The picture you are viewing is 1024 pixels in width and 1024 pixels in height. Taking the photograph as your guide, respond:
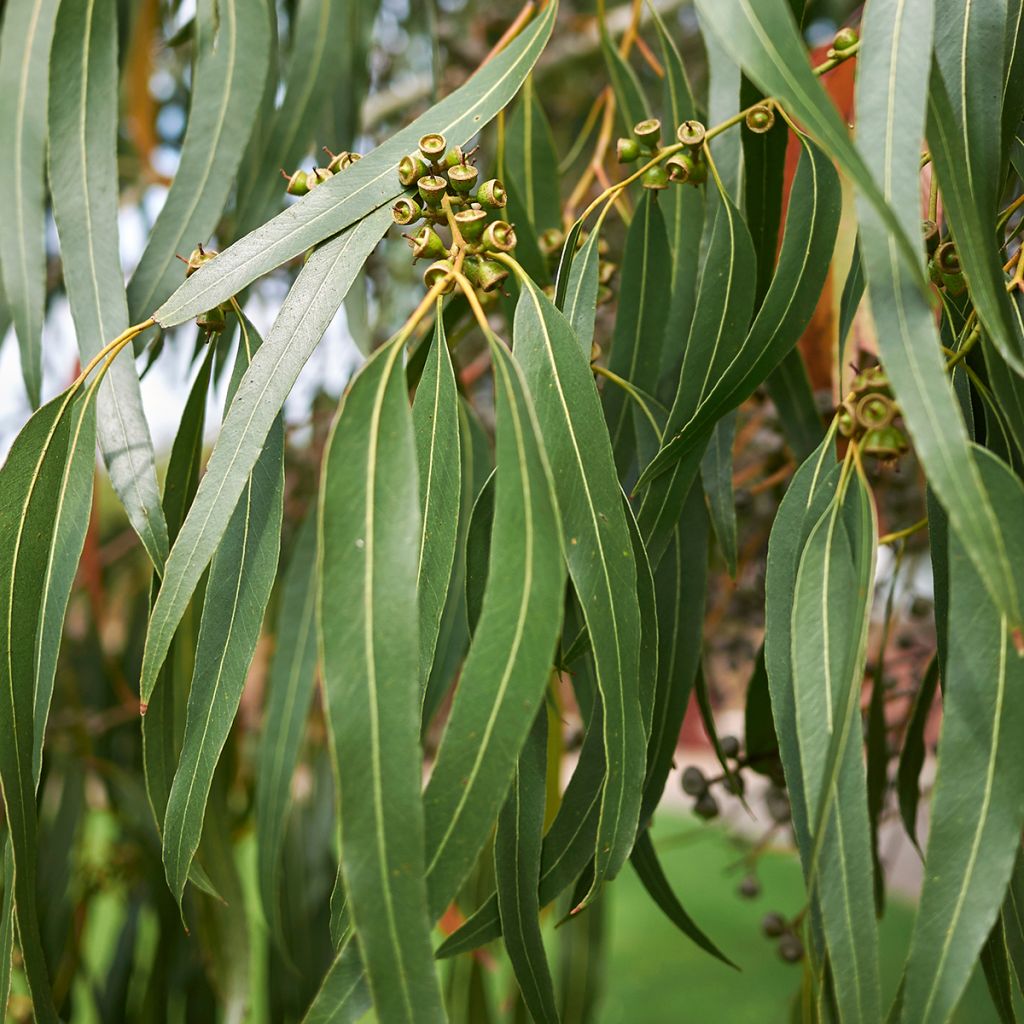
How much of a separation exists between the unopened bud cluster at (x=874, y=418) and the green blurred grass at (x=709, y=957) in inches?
53.2

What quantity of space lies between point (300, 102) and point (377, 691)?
647 millimetres

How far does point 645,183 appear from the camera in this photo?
2.11 ft

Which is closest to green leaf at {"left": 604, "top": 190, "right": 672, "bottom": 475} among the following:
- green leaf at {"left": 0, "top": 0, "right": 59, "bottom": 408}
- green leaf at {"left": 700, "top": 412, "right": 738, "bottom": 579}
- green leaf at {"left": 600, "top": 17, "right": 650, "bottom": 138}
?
green leaf at {"left": 700, "top": 412, "right": 738, "bottom": 579}

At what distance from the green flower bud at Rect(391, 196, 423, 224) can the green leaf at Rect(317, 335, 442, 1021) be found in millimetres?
116

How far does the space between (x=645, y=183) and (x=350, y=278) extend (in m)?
0.21

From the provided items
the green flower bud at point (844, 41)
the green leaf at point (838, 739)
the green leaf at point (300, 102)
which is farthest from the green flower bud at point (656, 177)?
the green leaf at point (300, 102)

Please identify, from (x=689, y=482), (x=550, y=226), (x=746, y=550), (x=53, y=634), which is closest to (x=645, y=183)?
(x=689, y=482)

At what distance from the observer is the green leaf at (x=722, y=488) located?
689mm

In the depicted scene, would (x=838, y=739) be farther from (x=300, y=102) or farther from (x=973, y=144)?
(x=300, y=102)

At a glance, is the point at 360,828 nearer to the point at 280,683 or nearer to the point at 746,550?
the point at 280,683

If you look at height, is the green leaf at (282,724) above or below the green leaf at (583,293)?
below

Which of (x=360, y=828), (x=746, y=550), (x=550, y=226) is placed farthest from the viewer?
(x=746, y=550)

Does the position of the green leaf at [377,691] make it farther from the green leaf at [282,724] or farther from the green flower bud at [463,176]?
the green leaf at [282,724]

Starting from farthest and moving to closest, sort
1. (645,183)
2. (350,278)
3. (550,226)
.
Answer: (550,226) < (645,183) < (350,278)
